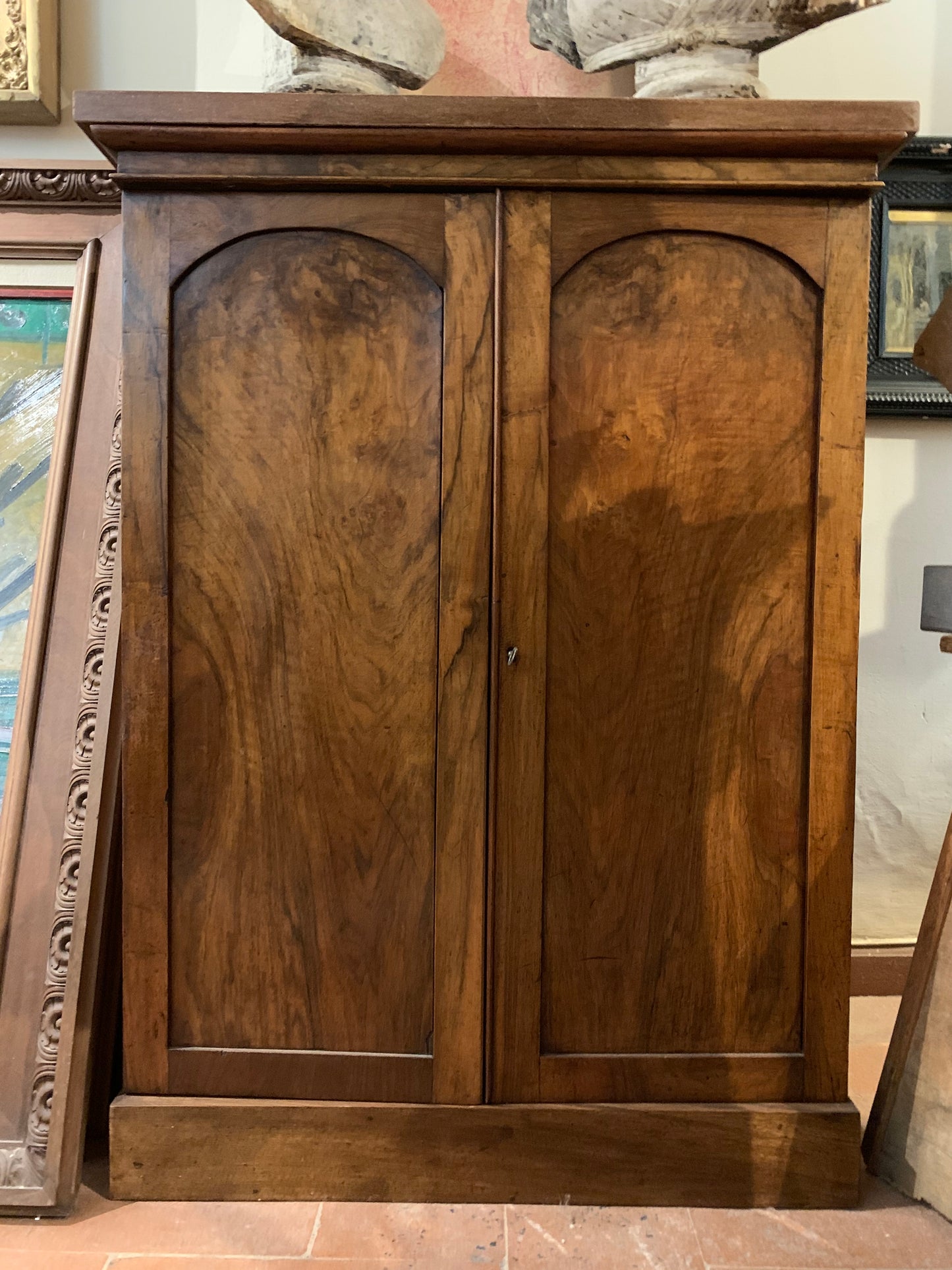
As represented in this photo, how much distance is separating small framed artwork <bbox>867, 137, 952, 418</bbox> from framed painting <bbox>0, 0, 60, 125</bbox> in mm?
1869

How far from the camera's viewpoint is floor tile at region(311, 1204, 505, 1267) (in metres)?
1.46

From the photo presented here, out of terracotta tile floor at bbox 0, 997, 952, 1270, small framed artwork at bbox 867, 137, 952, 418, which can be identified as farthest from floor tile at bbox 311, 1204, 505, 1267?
small framed artwork at bbox 867, 137, 952, 418

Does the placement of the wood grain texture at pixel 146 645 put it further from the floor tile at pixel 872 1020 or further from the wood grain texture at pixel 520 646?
the floor tile at pixel 872 1020

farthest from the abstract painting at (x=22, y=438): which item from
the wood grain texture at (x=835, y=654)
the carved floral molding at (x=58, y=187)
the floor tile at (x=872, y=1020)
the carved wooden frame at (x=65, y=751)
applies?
the floor tile at (x=872, y=1020)

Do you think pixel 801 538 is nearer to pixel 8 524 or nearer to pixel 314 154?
pixel 314 154

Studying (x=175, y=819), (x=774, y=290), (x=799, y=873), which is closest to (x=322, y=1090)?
(x=175, y=819)

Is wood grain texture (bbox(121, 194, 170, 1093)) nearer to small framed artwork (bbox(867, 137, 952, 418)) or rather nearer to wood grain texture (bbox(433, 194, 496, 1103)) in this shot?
wood grain texture (bbox(433, 194, 496, 1103))

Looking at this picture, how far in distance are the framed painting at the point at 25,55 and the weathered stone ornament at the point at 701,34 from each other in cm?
117

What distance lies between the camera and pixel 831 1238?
151 centimetres

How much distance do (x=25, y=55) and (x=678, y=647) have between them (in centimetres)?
186

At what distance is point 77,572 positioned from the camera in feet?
6.03

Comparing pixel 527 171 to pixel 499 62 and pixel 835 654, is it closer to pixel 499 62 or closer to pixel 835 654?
pixel 499 62

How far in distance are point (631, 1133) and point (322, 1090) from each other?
53cm

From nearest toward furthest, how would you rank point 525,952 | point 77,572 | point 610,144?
point 610,144, point 525,952, point 77,572
